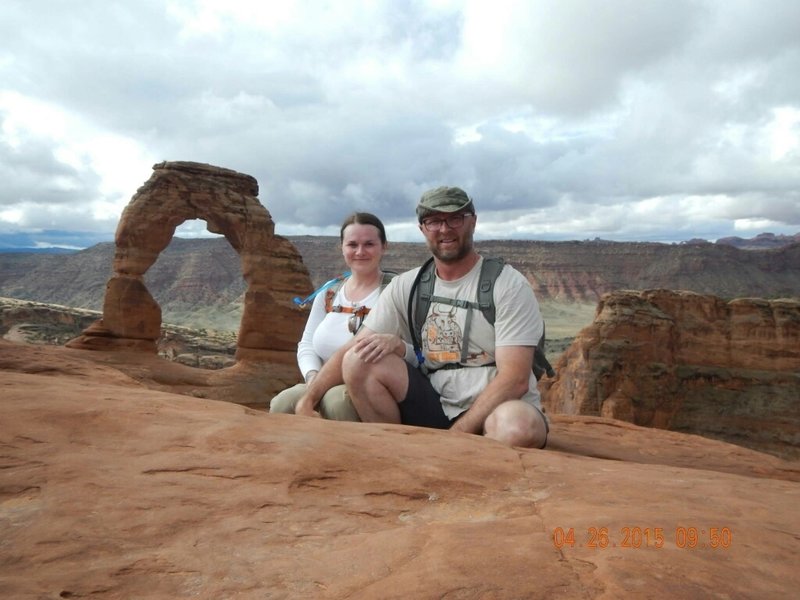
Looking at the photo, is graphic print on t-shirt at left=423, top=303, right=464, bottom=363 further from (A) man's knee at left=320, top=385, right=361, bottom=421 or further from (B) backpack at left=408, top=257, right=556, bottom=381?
(A) man's knee at left=320, top=385, right=361, bottom=421

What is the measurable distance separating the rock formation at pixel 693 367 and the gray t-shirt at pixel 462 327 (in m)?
16.8

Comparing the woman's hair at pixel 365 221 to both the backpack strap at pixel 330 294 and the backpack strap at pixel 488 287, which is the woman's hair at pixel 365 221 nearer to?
the backpack strap at pixel 330 294

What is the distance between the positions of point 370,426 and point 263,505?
141cm

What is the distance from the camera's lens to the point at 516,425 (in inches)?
145

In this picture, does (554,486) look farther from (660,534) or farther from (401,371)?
(401,371)

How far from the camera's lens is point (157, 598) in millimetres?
1616

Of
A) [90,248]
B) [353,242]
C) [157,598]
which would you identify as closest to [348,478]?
[157,598]

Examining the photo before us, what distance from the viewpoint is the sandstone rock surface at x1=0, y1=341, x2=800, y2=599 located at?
1.67m

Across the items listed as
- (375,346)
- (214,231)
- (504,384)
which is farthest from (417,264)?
(504,384)

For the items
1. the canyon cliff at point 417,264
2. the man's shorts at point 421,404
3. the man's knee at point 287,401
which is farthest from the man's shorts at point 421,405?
the canyon cliff at point 417,264

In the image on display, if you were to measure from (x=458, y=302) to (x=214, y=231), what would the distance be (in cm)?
1848

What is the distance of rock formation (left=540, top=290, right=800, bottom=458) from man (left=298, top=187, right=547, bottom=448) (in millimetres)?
16759
